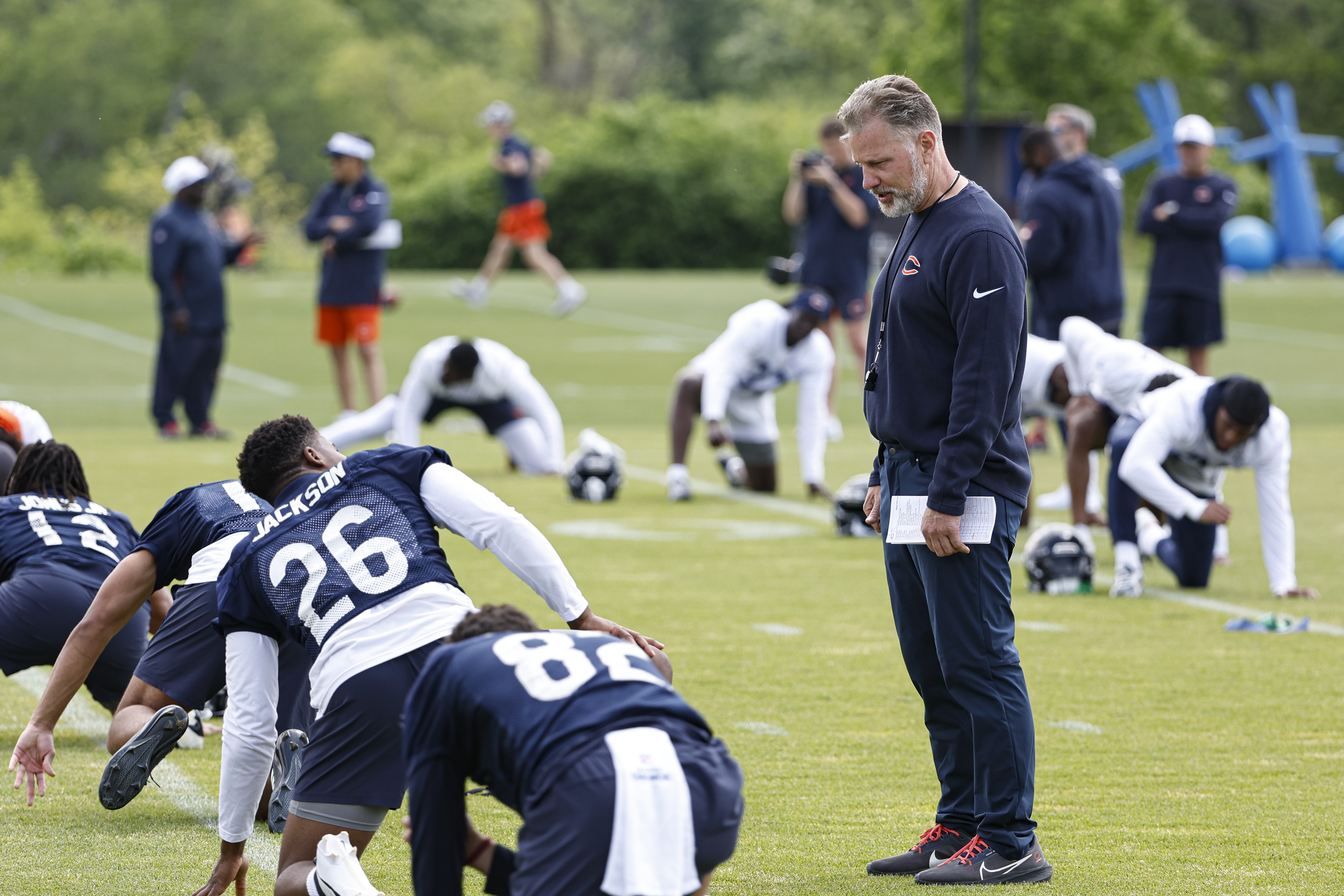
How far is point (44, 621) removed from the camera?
227 inches

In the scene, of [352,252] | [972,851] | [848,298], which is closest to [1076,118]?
[848,298]

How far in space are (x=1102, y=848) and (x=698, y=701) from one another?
2.00 m

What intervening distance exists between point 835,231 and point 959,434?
10788 millimetres

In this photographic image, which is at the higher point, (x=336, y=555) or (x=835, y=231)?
(x=835, y=231)

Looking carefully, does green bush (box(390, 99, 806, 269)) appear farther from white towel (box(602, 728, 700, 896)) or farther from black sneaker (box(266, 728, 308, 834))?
white towel (box(602, 728, 700, 896))

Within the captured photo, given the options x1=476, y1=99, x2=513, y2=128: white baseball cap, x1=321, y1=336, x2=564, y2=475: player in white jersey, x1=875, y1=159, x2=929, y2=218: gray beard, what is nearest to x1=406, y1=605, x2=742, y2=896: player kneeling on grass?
x1=875, y1=159, x2=929, y2=218: gray beard

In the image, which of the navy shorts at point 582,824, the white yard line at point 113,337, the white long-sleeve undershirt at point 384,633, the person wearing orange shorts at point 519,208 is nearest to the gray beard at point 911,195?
the white long-sleeve undershirt at point 384,633

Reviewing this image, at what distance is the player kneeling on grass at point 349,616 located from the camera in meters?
3.91

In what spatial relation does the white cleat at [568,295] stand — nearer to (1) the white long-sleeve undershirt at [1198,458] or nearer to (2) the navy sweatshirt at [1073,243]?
(2) the navy sweatshirt at [1073,243]

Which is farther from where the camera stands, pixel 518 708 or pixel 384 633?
pixel 384 633

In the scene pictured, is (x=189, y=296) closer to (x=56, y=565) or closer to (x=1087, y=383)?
(x=1087, y=383)

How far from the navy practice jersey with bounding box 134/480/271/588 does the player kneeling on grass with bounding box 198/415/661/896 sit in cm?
60

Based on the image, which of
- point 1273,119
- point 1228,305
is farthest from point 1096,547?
point 1273,119

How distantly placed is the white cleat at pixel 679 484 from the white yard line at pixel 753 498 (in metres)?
0.36
